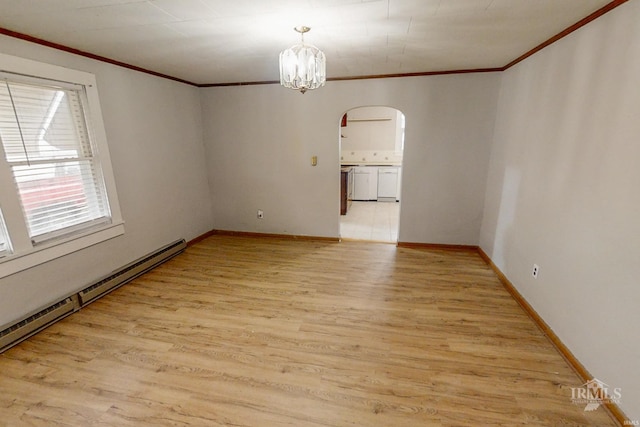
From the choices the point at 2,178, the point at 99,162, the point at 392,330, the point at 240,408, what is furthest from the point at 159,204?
the point at 392,330

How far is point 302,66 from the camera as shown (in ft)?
6.39

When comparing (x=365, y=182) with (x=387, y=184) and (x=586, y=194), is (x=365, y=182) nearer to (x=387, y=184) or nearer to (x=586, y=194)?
(x=387, y=184)

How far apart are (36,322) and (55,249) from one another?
590 millimetres

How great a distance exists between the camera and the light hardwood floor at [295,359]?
1.62 metres

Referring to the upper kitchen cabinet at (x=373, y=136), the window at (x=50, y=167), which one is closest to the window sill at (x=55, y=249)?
the window at (x=50, y=167)

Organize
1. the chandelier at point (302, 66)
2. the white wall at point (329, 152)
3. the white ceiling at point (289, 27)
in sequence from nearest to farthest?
the white ceiling at point (289, 27), the chandelier at point (302, 66), the white wall at point (329, 152)

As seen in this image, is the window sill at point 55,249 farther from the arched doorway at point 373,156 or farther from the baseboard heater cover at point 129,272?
the arched doorway at point 373,156

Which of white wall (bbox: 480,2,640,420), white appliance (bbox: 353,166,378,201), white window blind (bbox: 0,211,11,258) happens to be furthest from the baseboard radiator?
white appliance (bbox: 353,166,378,201)

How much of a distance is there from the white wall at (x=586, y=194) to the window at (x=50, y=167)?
4027mm

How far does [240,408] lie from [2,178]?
2362 millimetres

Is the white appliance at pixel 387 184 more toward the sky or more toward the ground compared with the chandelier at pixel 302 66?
more toward the ground

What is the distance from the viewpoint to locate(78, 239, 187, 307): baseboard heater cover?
2.71 meters

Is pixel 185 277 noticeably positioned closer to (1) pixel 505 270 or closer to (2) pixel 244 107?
(2) pixel 244 107

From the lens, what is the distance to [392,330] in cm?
232
